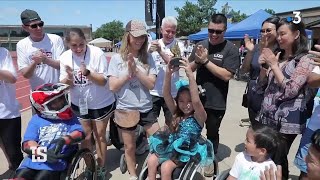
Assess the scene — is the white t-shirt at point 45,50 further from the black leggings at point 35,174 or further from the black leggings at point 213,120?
the black leggings at point 213,120

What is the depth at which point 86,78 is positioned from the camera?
3.14 metres

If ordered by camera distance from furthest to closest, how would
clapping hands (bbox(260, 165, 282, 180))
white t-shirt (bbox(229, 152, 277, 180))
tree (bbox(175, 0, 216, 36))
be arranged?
tree (bbox(175, 0, 216, 36)) < white t-shirt (bbox(229, 152, 277, 180)) < clapping hands (bbox(260, 165, 282, 180))

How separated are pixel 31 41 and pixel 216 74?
2.07 meters

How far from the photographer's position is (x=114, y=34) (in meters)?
79.5

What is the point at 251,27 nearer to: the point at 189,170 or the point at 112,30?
the point at 189,170

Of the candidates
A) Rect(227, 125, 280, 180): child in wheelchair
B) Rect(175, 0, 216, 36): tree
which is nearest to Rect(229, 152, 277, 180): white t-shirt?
Rect(227, 125, 280, 180): child in wheelchair

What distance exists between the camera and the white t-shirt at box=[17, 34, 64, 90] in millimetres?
3312

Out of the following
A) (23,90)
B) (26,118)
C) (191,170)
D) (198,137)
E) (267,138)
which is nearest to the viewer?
(267,138)

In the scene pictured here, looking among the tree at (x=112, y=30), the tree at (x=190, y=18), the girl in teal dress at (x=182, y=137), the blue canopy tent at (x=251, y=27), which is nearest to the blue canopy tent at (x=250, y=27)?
the blue canopy tent at (x=251, y=27)

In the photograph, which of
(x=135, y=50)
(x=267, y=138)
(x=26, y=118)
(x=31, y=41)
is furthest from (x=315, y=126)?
(x=26, y=118)

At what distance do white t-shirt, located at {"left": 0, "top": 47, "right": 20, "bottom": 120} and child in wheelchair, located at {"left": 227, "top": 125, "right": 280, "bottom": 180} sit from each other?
231 cm

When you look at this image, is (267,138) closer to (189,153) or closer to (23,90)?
(189,153)

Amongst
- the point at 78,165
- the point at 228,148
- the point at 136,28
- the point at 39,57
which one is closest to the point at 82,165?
the point at 78,165

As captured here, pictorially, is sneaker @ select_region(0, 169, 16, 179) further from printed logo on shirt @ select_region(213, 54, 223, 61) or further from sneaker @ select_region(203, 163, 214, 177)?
printed logo on shirt @ select_region(213, 54, 223, 61)
